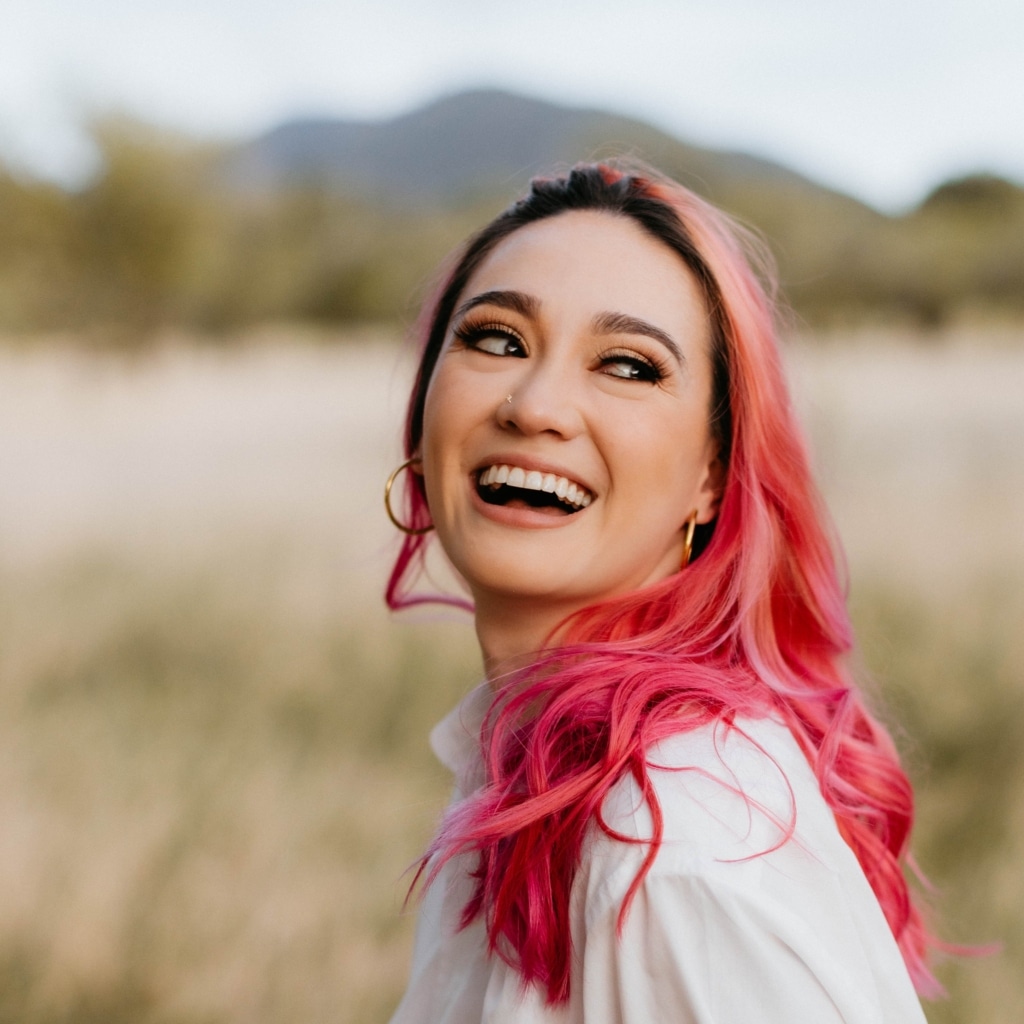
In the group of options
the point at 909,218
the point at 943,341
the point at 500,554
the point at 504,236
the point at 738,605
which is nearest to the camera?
the point at 500,554

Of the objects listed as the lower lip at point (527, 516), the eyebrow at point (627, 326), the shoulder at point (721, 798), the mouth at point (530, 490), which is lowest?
the shoulder at point (721, 798)

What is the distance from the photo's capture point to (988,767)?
3947 mm

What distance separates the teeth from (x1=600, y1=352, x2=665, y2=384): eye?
0.17m

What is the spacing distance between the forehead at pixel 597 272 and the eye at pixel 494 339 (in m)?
0.06

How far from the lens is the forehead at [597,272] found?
1.49 meters

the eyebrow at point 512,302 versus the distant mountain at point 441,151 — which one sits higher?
the distant mountain at point 441,151

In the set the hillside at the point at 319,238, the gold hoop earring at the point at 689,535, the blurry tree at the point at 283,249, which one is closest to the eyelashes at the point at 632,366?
the gold hoop earring at the point at 689,535

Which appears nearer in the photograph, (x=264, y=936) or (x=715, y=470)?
(x=715, y=470)

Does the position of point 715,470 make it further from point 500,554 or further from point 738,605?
point 500,554

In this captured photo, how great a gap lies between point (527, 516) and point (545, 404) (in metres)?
0.16

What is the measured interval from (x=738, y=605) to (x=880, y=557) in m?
4.18

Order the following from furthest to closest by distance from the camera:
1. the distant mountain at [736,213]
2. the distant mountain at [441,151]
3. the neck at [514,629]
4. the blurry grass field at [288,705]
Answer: the distant mountain at [441,151] < the distant mountain at [736,213] < the blurry grass field at [288,705] < the neck at [514,629]

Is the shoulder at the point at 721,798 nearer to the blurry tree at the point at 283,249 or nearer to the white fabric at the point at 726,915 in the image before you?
the white fabric at the point at 726,915

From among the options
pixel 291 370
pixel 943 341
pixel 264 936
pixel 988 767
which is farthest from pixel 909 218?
pixel 264 936
